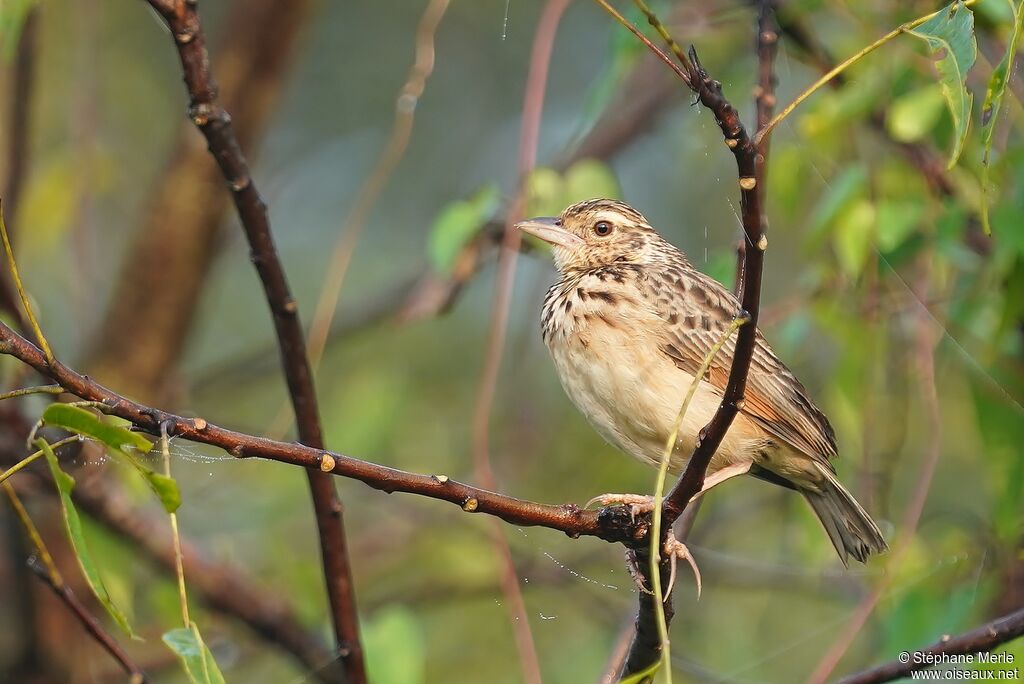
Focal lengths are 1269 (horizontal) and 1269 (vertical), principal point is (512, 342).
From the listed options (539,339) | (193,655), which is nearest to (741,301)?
(193,655)

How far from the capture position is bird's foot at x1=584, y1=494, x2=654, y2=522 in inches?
110

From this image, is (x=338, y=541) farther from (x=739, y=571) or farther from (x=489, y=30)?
(x=489, y=30)

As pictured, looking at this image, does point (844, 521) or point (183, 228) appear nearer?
point (844, 521)

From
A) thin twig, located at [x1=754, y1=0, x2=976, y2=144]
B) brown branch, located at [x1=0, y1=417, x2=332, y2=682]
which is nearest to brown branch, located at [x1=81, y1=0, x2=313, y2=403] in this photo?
brown branch, located at [x1=0, y1=417, x2=332, y2=682]

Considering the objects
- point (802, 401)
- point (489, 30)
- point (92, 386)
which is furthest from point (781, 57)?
point (489, 30)

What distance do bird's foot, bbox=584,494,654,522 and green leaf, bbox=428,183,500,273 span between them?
1108 millimetres

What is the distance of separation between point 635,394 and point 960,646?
1.29 meters

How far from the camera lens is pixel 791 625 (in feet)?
25.7

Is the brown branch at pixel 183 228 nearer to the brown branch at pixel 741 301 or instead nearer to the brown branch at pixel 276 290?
the brown branch at pixel 276 290

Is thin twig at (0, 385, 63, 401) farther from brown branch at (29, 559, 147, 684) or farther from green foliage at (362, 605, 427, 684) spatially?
green foliage at (362, 605, 427, 684)

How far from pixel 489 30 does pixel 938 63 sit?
1030 cm

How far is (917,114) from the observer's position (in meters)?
4.30

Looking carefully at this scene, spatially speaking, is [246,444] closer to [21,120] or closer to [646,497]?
[646,497]

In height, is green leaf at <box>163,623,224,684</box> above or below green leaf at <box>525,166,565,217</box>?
below
